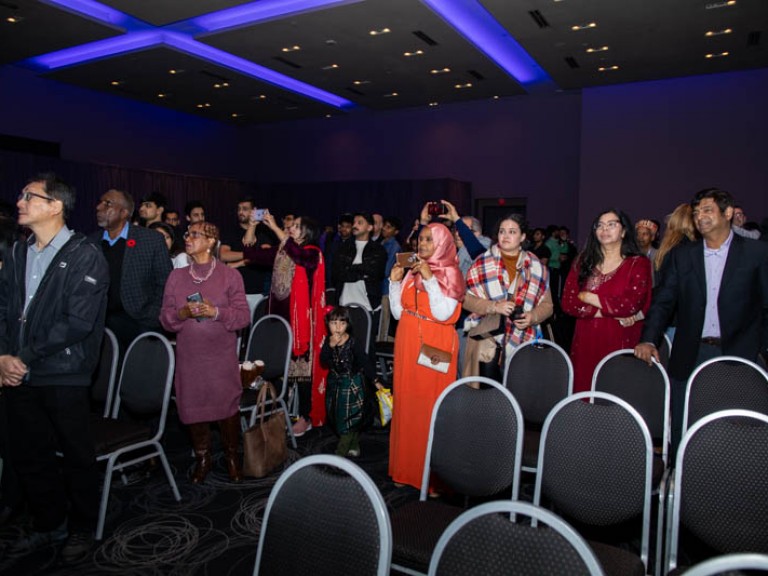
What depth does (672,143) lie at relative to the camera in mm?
10242

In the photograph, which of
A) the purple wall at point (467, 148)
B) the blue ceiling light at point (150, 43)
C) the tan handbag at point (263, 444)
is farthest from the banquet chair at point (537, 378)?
the purple wall at point (467, 148)

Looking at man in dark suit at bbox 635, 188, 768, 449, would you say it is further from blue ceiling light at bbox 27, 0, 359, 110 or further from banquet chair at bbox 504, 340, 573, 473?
blue ceiling light at bbox 27, 0, 359, 110

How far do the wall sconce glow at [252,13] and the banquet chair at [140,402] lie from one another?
219 inches

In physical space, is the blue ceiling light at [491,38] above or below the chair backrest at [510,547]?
above

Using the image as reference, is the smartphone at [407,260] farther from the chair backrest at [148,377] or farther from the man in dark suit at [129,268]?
the man in dark suit at [129,268]

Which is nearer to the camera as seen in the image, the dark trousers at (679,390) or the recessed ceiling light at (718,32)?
the dark trousers at (679,390)

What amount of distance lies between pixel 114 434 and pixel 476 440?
181 cm

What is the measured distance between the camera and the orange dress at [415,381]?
3.16 meters

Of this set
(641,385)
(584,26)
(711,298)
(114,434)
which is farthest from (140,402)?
(584,26)

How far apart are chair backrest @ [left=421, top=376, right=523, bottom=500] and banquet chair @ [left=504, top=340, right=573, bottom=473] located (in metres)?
0.76

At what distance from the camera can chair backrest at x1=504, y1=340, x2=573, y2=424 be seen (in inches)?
A: 114

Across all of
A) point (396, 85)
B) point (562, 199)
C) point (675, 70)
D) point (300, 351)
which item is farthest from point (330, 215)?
point (300, 351)

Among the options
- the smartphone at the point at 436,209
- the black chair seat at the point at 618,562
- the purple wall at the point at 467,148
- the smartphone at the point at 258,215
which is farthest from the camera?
the purple wall at the point at 467,148

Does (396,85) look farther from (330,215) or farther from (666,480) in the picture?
(666,480)
